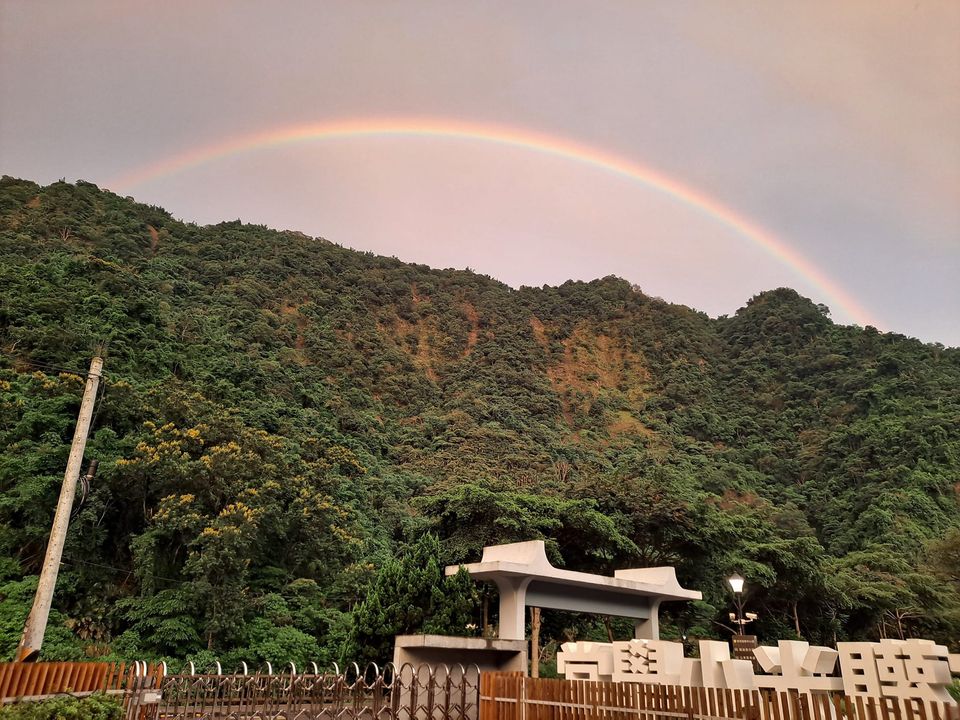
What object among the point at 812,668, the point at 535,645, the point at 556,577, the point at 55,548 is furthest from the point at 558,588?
the point at 55,548

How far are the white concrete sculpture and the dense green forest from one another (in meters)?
6.35

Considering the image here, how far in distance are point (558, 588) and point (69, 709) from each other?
1218cm

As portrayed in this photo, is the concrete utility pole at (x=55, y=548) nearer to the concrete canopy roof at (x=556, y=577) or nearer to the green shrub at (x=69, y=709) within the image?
the green shrub at (x=69, y=709)

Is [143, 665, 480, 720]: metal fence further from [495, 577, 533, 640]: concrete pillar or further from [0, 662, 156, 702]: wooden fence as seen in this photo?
[495, 577, 533, 640]: concrete pillar

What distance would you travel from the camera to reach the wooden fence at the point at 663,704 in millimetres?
6396

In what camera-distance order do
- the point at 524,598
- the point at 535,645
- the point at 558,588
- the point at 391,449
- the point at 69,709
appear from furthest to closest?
the point at 391,449 → the point at 558,588 → the point at 524,598 → the point at 535,645 → the point at 69,709

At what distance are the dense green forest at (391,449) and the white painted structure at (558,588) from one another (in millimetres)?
1269

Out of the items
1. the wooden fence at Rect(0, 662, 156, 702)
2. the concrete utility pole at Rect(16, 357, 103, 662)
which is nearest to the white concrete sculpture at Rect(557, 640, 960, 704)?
the wooden fence at Rect(0, 662, 156, 702)

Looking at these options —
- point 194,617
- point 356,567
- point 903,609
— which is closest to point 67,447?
point 194,617

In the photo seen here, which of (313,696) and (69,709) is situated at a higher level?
(69,709)

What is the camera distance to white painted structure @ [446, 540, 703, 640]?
52.8 feet

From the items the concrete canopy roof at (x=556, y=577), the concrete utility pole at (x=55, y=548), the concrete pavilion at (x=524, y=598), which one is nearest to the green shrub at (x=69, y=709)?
→ the concrete utility pole at (x=55, y=548)

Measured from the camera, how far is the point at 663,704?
800 cm

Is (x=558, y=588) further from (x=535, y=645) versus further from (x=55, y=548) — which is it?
(x=55, y=548)
